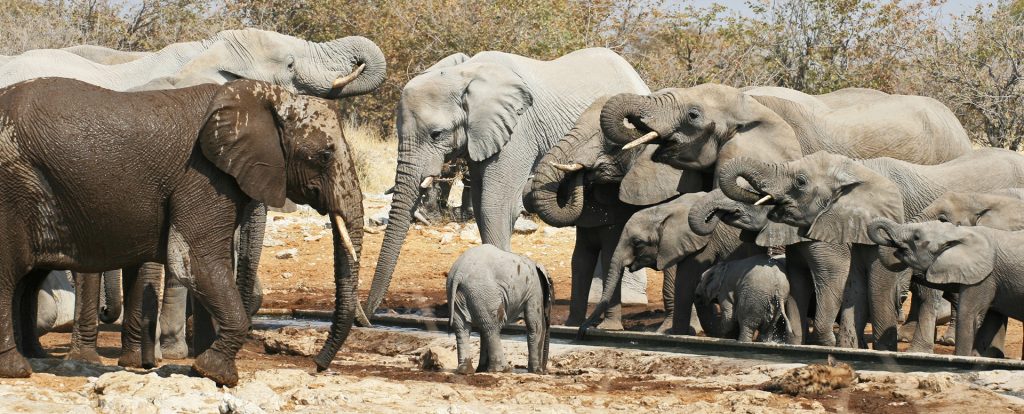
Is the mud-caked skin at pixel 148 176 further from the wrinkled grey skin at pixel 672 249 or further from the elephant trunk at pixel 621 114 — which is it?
the elephant trunk at pixel 621 114

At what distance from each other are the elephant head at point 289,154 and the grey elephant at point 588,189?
484 centimetres

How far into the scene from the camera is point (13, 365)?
8109mm

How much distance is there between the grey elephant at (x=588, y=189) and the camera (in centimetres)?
1334

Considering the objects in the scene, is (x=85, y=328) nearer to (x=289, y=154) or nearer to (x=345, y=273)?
(x=345, y=273)

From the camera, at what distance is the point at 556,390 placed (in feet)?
28.9

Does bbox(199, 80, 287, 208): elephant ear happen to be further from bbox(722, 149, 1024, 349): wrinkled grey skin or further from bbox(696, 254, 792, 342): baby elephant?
bbox(722, 149, 1024, 349): wrinkled grey skin

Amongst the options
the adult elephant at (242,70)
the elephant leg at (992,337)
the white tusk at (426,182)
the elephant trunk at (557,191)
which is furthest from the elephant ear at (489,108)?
the elephant leg at (992,337)

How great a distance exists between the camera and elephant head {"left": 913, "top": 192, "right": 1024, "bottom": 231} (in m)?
11.5

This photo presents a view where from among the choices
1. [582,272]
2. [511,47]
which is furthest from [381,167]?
[582,272]

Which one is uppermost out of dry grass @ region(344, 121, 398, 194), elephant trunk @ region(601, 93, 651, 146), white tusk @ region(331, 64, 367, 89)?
dry grass @ region(344, 121, 398, 194)

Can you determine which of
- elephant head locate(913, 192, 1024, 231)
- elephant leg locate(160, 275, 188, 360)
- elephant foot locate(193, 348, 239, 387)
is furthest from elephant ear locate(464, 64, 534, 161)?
elephant foot locate(193, 348, 239, 387)

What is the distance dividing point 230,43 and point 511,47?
11.9 meters

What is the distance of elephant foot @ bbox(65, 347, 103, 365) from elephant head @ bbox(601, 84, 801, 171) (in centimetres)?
462

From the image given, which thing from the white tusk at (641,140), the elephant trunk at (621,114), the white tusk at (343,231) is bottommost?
the white tusk at (343,231)
